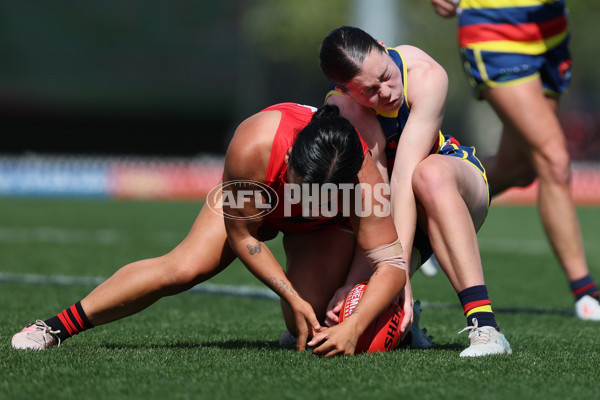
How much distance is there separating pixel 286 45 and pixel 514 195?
10549mm

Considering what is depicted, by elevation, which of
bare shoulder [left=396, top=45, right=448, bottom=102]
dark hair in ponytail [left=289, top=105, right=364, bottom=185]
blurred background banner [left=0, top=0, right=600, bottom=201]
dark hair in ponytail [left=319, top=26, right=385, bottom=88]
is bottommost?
blurred background banner [left=0, top=0, right=600, bottom=201]

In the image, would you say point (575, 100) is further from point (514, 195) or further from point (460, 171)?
point (460, 171)

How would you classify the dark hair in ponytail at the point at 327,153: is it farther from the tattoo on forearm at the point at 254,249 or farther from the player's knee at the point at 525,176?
the player's knee at the point at 525,176

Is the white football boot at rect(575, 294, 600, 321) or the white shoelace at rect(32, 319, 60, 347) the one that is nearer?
the white shoelace at rect(32, 319, 60, 347)

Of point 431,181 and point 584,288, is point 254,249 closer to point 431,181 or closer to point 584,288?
point 431,181

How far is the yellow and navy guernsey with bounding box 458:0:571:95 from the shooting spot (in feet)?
16.9

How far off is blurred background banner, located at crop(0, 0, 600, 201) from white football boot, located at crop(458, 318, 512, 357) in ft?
68.9

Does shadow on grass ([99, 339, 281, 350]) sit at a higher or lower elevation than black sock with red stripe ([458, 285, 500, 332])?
lower

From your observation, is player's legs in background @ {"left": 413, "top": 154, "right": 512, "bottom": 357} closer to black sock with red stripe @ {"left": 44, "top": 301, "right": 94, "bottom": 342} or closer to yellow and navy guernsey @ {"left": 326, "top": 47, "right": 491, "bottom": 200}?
yellow and navy guernsey @ {"left": 326, "top": 47, "right": 491, "bottom": 200}

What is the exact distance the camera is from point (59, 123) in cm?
3097

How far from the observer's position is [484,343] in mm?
3580

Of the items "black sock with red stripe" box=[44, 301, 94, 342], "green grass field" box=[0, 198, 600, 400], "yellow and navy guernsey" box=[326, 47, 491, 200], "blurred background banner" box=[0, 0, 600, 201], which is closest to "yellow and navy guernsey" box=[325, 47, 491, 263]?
"yellow and navy guernsey" box=[326, 47, 491, 200]

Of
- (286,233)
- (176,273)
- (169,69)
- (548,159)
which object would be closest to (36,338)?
(176,273)

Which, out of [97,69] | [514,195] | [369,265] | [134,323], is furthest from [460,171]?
[97,69]
